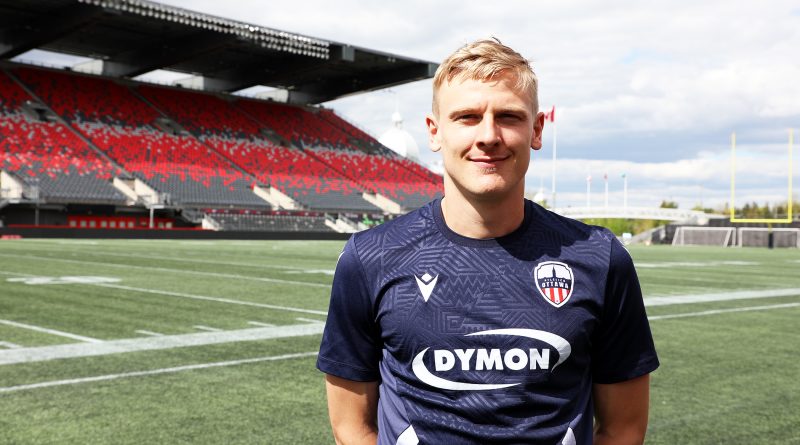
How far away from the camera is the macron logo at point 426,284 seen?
6.12 feet

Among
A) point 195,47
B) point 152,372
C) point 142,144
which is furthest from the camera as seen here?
point 142,144

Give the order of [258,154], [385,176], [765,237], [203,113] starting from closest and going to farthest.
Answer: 1. [765,237]
2. [258,154]
3. [203,113]
4. [385,176]

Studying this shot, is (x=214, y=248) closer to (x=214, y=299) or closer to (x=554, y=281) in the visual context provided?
(x=214, y=299)

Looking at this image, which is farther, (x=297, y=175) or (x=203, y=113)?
(x=203, y=113)

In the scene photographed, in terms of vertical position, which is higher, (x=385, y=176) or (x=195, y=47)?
(x=195, y=47)

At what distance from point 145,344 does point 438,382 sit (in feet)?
20.1

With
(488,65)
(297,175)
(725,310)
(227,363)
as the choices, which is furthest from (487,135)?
(297,175)

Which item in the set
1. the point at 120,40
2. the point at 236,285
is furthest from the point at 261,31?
the point at 236,285

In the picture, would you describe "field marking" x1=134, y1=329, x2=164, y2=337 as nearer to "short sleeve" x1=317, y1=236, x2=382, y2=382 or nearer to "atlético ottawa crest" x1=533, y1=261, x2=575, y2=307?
"short sleeve" x1=317, y1=236, x2=382, y2=382

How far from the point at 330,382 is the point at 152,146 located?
43439mm

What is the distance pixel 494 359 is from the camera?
1.82 m

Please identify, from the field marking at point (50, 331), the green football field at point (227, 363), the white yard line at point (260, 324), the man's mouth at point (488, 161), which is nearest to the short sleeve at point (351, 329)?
the man's mouth at point (488, 161)

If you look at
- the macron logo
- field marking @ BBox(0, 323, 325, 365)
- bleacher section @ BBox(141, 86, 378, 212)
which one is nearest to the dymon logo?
the macron logo

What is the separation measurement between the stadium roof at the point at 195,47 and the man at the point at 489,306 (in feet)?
111
